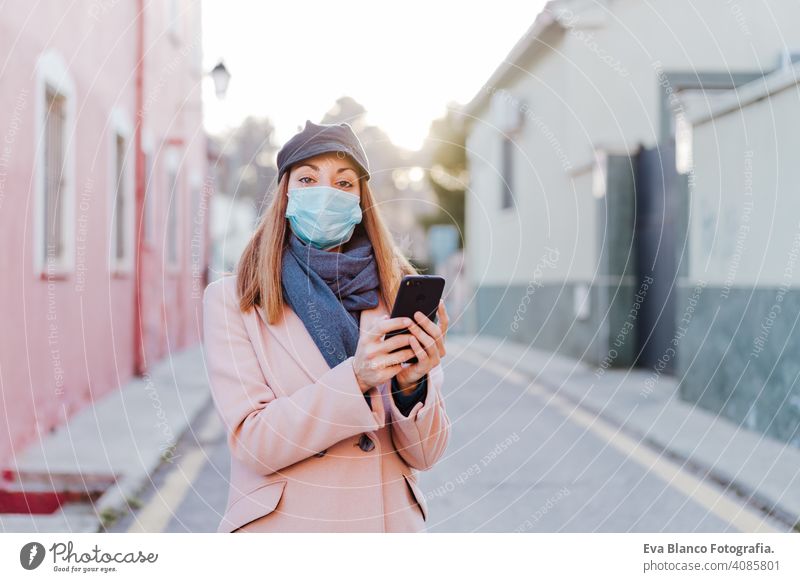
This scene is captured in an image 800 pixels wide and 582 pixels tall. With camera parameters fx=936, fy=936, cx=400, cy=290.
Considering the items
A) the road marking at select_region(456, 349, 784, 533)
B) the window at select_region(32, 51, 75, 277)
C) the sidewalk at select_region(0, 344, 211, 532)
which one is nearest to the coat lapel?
the sidewalk at select_region(0, 344, 211, 532)

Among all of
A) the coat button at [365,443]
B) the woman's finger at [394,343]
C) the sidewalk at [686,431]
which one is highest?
the woman's finger at [394,343]

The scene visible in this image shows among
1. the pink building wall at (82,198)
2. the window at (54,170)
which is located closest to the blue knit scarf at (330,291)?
the pink building wall at (82,198)

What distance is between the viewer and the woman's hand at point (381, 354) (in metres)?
1.84

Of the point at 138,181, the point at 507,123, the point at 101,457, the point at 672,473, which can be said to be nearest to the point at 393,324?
the point at 672,473

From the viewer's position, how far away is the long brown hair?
202 cm

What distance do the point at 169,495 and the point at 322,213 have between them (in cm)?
400

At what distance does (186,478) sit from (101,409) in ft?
9.40

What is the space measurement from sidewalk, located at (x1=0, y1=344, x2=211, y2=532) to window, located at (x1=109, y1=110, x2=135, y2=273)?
56.6 inches

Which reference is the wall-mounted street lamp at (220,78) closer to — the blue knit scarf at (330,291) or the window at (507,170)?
the blue knit scarf at (330,291)

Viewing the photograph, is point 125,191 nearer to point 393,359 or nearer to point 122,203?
point 122,203

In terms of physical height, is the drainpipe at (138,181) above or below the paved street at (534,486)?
above

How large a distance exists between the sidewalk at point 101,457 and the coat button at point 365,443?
2.84 metres
